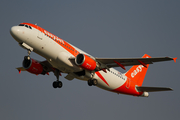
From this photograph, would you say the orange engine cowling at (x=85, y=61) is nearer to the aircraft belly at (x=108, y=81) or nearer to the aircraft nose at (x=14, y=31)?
the aircraft belly at (x=108, y=81)

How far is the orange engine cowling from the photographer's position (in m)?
28.8

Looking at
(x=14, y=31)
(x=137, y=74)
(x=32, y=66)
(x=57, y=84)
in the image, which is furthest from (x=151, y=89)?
(x=14, y=31)

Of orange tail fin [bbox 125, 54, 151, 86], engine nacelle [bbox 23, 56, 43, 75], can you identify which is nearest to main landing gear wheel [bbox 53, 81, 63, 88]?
engine nacelle [bbox 23, 56, 43, 75]

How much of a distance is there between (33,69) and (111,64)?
9.64 meters

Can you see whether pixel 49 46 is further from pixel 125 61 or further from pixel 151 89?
pixel 151 89

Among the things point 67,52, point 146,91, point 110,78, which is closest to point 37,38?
point 67,52

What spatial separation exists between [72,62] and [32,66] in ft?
20.2

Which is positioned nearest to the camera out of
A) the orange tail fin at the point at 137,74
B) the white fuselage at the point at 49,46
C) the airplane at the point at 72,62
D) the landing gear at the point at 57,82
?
the white fuselage at the point at 49,46

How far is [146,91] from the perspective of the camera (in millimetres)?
38000

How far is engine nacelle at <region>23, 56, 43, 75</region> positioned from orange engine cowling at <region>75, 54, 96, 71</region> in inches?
262

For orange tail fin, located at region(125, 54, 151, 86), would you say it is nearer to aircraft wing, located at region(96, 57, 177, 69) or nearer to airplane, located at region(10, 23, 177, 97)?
airplane, located at region(10, 23, 177, 97)

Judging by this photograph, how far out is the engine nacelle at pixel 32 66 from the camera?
107 feet

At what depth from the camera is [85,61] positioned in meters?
28.8

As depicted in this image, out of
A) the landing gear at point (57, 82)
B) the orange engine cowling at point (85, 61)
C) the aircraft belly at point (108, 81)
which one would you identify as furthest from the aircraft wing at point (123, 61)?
the landing gear at point (57, 82)
